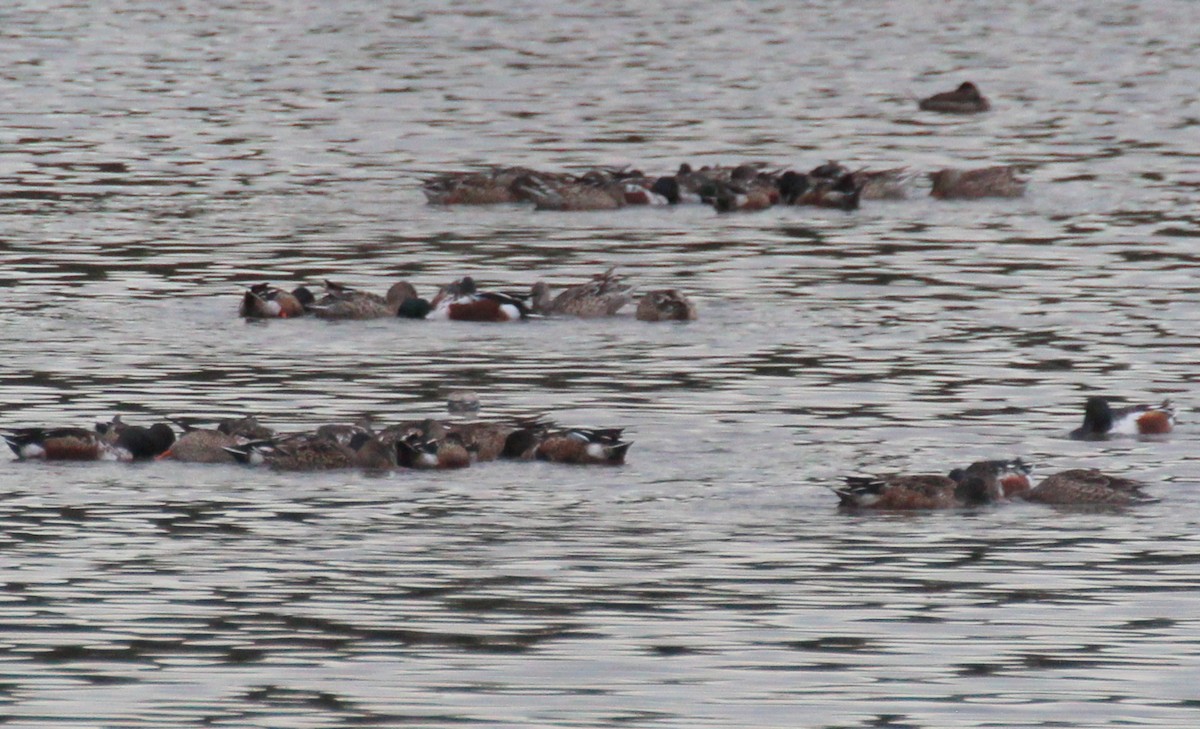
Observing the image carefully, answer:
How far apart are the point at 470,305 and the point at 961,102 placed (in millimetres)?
23502

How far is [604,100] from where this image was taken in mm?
47969

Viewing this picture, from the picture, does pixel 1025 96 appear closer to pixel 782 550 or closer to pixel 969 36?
pixel 969 36

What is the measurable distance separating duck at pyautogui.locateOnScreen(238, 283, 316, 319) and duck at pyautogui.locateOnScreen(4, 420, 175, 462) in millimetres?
6173

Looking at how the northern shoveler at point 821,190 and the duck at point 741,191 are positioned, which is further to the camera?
the northern shoveler at point 821,190

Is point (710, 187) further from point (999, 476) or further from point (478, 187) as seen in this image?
point (999, 476)

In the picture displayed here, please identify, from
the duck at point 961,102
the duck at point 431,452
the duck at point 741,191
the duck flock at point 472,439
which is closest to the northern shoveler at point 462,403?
the duck flock at point 472,439

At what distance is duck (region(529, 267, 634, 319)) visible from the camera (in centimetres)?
2430

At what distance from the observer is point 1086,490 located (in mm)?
16344

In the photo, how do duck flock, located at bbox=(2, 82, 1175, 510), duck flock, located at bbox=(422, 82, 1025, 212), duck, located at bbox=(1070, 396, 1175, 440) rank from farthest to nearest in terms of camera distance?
1. duck flock, located at bbox=(422, 82, 1025, 212)
2. duck, located at bbox=(1070, 396, 1175, 440)
3. duck flock, located at bbox=(2, 82, 1175, 510)

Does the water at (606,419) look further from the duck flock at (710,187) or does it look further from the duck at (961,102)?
the duck at (961,102)

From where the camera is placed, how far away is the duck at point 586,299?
24297 mm

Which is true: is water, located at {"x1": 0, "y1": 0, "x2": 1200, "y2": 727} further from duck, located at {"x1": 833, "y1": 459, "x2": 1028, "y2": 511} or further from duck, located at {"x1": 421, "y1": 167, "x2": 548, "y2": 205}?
duck, located at {"x1": 421, "y1": 167, "x2": 548, "y2": 205}

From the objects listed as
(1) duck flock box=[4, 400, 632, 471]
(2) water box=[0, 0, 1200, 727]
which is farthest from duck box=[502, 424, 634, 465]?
(2) water box=[0, 0, 1200, 727]

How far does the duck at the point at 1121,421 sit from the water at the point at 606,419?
8.4 inches
